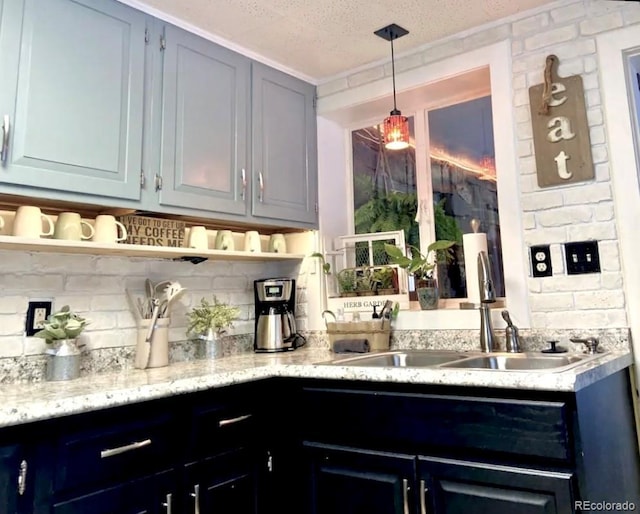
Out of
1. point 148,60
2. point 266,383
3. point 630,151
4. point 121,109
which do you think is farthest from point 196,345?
point 630,151

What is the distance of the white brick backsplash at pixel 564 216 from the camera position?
186 cm

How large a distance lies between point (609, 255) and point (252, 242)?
1.48m

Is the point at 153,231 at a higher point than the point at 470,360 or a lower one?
higher

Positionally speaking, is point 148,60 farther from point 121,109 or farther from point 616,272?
point 616,272

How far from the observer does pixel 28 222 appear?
1.64 meters

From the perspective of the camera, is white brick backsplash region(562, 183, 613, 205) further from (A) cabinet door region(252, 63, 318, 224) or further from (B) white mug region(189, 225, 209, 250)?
(B) white mug region(189, 225, 209, 250)

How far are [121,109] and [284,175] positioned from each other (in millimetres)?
825

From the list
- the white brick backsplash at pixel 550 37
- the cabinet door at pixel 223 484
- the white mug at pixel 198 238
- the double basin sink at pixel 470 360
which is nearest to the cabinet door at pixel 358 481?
the cabinet door at pixel 223 484

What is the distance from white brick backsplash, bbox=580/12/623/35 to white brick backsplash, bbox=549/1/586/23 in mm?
40

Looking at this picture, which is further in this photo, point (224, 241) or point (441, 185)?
point (441, 185)

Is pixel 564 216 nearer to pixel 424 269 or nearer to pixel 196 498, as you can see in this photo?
pixel 424 269

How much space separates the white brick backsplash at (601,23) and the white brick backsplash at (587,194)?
1.95 ft

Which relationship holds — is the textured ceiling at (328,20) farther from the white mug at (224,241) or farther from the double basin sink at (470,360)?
the double basin sink at (470,360)

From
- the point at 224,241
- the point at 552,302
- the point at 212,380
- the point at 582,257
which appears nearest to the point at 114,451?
the point at 212,380
